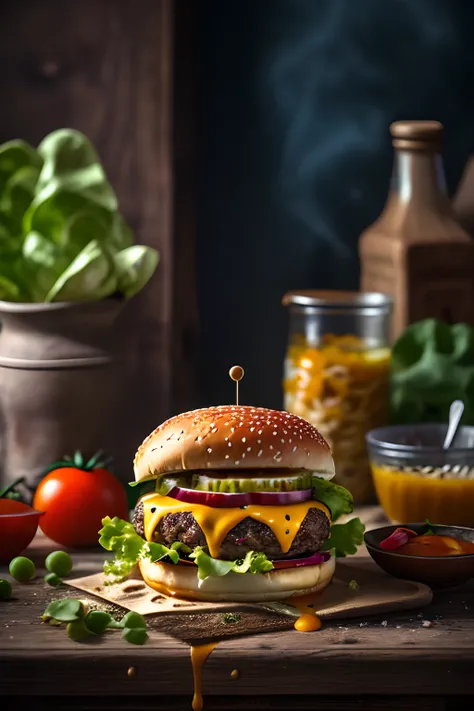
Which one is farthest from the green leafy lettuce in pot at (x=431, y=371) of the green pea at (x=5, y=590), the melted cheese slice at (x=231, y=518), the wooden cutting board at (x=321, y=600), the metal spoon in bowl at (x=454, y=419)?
the green pea at (x=5, y=590)

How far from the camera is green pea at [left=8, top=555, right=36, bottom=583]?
1.87 m

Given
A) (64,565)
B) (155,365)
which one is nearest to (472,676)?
(64,565)

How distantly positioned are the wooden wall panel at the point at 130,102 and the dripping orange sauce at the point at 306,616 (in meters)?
0.88

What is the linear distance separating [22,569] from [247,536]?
396 millimetres

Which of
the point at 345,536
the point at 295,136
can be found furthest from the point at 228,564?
the point at 295,136

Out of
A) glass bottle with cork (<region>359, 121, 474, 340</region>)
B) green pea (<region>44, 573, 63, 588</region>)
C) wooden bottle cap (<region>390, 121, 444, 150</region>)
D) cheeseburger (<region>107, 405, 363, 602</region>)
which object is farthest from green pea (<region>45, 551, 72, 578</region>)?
wooden bottle cap (<region>390, 121, 444, 150</region>)

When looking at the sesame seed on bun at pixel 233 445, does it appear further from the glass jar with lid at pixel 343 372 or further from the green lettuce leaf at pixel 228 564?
the glass jar with lid at pixel 343 372

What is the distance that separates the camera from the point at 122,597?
1.77 meters

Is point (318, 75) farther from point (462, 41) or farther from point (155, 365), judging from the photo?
point (155, 365)

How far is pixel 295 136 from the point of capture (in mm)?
2805

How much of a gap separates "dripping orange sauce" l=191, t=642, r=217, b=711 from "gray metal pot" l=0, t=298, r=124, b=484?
2.73ft

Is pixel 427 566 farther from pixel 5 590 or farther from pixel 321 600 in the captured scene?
pixel 5 590

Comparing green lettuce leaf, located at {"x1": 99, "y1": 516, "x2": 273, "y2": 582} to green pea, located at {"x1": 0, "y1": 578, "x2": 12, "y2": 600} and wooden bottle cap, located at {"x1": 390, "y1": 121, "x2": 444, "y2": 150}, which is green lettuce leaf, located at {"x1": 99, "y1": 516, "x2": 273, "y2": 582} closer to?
green pea, located at {"x1": 0, "y1": 578, "x2": 12, "y2": 600}

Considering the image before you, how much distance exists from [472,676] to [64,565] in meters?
0.67
